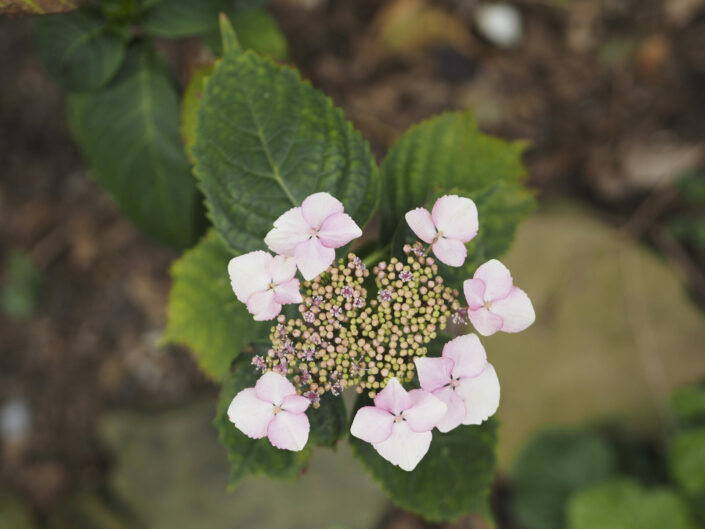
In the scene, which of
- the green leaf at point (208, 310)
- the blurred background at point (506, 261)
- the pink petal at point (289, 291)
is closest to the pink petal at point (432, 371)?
the pink petal at point (289, 291)

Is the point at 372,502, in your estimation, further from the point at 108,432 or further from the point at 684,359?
the point at 684,359

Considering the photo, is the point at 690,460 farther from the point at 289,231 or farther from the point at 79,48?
the point at 79,48

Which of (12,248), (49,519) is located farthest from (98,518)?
(12,248)

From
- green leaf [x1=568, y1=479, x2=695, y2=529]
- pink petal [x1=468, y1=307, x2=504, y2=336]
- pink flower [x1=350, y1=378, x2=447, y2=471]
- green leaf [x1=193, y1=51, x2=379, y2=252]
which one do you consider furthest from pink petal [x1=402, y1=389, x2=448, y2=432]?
green leaf [x1=568, y1=479, x2=695, y2=529]

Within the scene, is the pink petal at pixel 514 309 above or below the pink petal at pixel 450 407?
above

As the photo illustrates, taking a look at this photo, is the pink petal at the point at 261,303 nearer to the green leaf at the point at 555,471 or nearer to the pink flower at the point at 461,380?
the pink flower at the point at 461,380

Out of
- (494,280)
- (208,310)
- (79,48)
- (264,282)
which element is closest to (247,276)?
(264,282)

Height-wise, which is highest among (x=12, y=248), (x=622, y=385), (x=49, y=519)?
(x=12, y=248)
